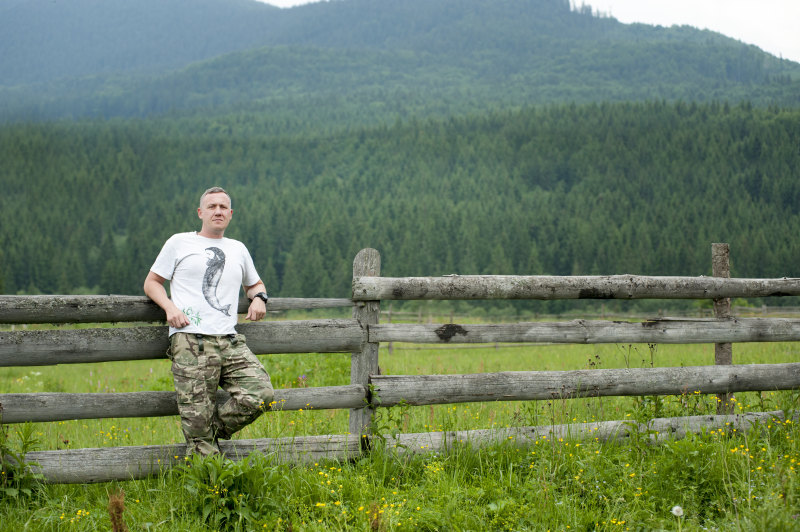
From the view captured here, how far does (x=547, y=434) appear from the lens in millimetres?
4883

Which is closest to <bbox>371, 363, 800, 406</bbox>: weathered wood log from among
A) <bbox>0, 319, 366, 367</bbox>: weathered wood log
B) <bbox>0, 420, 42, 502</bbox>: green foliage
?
<bbox>0, 319, 366, 367</bbox>: weathered wood log

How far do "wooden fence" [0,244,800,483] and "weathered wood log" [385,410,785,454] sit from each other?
0.04ft

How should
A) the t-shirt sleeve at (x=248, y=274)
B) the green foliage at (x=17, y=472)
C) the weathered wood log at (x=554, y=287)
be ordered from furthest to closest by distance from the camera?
the weathered wood log at (x=554, y=287) → the t-shirt sleeve at (x=248, y=274) → the green foliage at (x=17, y=472)

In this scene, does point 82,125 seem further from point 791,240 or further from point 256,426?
point 256,426

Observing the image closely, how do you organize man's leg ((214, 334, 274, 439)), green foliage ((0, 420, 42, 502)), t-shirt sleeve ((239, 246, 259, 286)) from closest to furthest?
green foliage ((0, 420, 42, 502)) < man's leg ((214, 334, 274, 439)) < t-shirt sleeve ((239, 246, 259, 286))

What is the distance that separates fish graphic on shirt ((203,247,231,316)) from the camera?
13.6 ft

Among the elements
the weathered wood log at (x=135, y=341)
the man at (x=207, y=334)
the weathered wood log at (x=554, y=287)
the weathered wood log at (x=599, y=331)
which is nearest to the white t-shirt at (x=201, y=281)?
the man at (x=207, y=334)

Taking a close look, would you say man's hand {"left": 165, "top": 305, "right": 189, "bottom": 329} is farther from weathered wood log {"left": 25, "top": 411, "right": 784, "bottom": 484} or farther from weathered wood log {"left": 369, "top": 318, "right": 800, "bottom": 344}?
weathered wood log {"left": 369, "top": 318, "right": 800, "bottom": 344}

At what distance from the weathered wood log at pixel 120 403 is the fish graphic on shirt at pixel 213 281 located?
664 millimetres

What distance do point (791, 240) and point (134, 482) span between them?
98369 mm

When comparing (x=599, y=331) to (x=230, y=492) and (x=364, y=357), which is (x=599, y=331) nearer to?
(x=364, y=357)

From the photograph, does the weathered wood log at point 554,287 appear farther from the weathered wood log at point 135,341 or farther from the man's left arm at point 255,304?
the man's left arm at point 255,304

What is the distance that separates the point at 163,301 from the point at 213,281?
12.9 inches

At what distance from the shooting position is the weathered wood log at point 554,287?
482 cm
